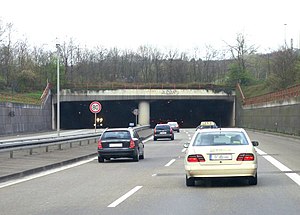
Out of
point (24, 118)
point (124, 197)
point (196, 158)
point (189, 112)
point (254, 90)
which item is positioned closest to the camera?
point (124, 197)

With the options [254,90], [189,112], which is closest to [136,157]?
[254,90]

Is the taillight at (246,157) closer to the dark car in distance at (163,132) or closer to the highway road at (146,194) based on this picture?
the highway road at (146,194)

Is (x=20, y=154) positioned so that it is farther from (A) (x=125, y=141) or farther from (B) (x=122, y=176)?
(B) (x=122, y=176)

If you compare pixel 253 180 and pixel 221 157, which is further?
pixel 253 180

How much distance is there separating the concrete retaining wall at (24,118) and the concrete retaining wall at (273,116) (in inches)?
1036

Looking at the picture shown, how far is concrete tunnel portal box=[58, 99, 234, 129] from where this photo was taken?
298ft

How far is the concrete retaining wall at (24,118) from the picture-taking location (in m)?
57.4

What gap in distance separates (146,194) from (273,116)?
5180 centimetres

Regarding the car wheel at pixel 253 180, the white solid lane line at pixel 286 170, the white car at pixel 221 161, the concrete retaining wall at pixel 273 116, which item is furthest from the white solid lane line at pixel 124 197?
the concrete retaining wall at pixel 273 116

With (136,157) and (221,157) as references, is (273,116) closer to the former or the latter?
(136,157)

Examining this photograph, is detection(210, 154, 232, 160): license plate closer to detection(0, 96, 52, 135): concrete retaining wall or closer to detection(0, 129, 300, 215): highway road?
detection(0, 129, 300, 215): highway road

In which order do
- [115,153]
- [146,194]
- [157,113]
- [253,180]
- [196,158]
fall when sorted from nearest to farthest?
1. [146,194]
2. [196,158]
3. [253,180]
4. [115,153]
5. [157,113]

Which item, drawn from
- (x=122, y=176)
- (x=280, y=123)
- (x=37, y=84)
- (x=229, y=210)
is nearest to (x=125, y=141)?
(x=122, y=176)

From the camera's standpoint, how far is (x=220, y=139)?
1511 cm
